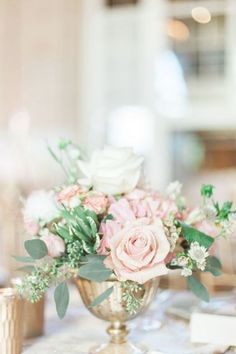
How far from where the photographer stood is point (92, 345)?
1.22 metres

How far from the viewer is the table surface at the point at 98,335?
119 cm

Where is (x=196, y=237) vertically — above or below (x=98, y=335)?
above

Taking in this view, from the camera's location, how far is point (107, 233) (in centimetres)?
110

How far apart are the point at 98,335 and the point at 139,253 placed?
13.8 inches

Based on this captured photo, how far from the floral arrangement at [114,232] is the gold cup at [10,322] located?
0.03 metres

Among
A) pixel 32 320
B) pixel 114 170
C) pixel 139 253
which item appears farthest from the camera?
pixel 32 320

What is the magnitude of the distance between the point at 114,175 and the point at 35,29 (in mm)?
4443

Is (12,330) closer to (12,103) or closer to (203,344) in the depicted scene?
(203,344)

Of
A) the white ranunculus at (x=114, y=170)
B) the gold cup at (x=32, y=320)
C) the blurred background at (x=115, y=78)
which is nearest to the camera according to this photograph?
the white ranunculus at (x=114, y=170)

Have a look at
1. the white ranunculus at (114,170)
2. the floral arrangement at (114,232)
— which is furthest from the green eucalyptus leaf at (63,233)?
the white ranunculus at (114,170)

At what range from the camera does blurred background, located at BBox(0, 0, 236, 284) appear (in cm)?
512

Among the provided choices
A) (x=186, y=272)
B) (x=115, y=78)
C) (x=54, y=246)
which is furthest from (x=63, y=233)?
(x=115, y=78)

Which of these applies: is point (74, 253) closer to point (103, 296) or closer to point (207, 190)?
point (103, 296)

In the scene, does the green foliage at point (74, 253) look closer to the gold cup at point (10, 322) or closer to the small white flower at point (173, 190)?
the gold cup at point (10, 322)
